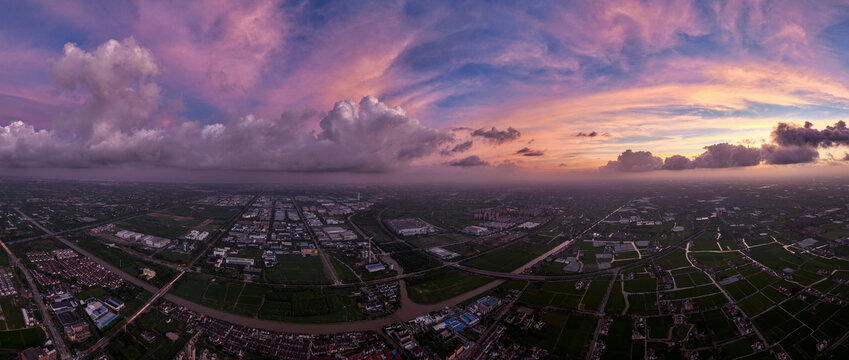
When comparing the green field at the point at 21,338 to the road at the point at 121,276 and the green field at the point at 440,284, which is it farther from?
the green field at the point at 440,284

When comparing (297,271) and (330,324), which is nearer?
(330,324)

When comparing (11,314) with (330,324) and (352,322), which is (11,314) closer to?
(330,324)

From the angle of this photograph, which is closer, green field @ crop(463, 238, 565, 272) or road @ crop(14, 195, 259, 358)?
road @ crop(14, 195, 259, 358)

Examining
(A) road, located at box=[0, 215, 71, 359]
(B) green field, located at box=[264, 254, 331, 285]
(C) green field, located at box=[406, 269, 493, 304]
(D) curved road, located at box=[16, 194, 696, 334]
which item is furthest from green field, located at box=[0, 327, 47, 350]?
(C) green field, located at box=[406, 269, 493, 304]

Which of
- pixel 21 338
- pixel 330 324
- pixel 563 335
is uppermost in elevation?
pixel 21 338

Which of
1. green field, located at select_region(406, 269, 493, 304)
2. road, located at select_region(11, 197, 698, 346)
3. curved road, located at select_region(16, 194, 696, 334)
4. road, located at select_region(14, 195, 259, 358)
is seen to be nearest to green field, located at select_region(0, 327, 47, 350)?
road, located at select_region(14, 195, 259, 358)

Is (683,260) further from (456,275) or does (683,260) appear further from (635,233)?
(456,275)

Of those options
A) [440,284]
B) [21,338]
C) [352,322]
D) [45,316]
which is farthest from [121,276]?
[440,284]

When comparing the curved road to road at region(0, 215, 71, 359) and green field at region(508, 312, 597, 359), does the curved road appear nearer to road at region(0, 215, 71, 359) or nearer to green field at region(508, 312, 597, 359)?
road at region(0, 215, 71, 359)

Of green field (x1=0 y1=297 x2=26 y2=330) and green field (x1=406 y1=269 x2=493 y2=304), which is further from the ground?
green field (x1=0 y1=297 x2=26 y2=330)

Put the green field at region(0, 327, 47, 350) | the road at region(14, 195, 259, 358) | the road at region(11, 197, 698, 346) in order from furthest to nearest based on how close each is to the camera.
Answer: the road at region(11, 197, 698, 346) < the road at region(14, 195, 259, 358) < the green field at region(0, 327, 47, 350)

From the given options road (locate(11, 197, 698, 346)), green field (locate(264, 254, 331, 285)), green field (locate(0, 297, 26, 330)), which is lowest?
road (locate(11, 197, 698, 346))

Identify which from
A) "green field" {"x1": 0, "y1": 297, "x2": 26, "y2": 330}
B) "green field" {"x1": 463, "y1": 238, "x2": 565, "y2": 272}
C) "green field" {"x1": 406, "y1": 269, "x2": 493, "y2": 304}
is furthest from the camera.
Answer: "green field" {"x1": 463, "y1": 238, "x2": 565, "y2": 272}
